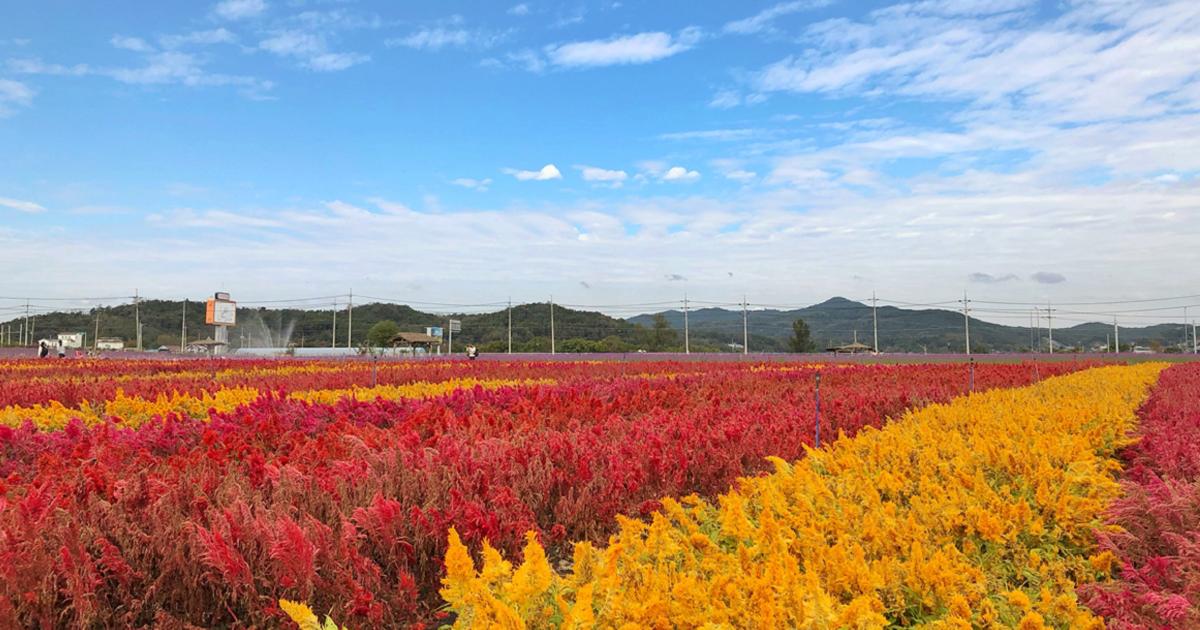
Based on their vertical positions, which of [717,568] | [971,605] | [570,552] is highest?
[717,568]

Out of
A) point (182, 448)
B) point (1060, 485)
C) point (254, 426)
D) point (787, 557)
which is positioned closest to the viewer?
point (787, 557)

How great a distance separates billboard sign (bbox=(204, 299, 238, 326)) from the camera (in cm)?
6303

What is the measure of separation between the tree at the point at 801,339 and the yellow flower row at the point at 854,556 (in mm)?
74807

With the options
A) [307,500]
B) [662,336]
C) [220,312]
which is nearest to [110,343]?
[220,312]

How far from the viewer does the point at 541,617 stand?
2.20 metres

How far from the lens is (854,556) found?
2.60m

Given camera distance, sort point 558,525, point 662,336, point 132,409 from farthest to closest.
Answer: point 662,336 < point 132,409 < point 558,525

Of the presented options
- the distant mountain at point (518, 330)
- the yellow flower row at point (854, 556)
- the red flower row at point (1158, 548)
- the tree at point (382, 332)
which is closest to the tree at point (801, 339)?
the distant mountain at point (518, 330)

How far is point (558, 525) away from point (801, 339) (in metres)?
77.7

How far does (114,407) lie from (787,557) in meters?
8.32

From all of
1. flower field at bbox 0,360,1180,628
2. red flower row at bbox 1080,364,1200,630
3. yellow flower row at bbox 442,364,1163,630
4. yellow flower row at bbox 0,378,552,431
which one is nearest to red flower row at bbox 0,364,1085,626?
flower field at bbox 0,360,1180,628

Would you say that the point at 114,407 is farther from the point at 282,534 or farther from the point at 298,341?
the point at 298,341

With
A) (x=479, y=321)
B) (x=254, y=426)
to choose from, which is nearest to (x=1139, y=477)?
(x=254, y=426)

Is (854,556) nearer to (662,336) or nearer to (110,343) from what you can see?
(662,336)
